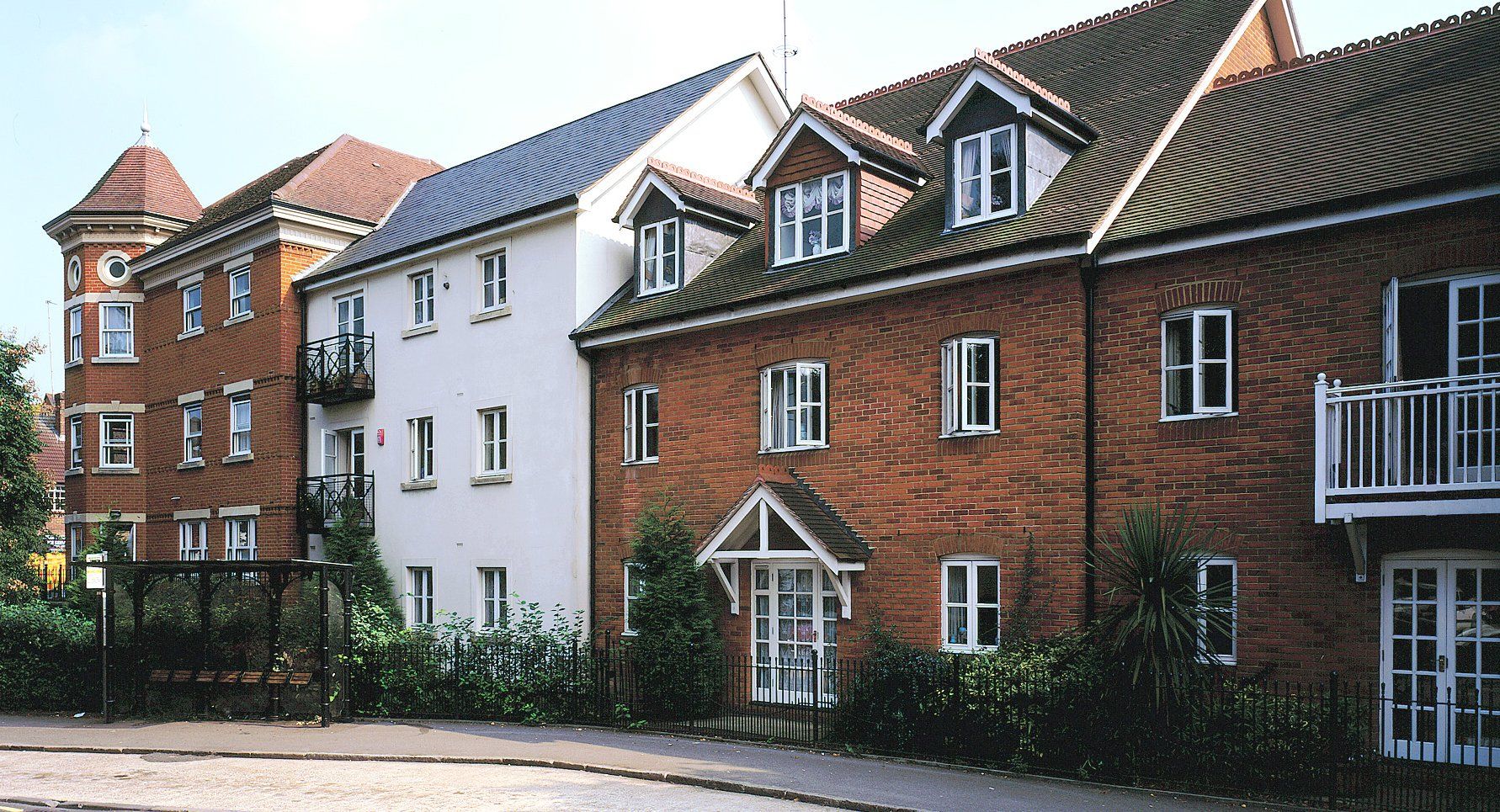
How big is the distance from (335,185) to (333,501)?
747 cm

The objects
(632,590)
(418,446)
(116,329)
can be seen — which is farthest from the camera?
(116,329)

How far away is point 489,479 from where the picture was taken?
21.5 metres

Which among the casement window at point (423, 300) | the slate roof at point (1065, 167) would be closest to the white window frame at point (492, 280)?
the casement window at point (423, 300)

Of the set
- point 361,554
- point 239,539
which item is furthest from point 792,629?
point 239,539

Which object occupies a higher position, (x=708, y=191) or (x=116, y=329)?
(x=708, y=191)

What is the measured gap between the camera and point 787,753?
14.1 metres

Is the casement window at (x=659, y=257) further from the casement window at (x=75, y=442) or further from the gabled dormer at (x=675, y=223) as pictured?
the casement window at (x=75, y=442)

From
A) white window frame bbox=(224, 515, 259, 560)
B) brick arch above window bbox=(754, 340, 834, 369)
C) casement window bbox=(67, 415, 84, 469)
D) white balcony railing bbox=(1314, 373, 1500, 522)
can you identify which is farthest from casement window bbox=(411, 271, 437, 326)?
white balcony railing bbox=(1314, 373, 1500, 522)

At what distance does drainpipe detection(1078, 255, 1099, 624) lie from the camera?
14.0 metres

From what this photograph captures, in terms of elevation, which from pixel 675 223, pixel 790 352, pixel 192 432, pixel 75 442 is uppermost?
pixel 675 223

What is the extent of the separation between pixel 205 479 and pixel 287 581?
1166 centimetres

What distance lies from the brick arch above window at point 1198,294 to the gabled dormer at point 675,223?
8166mm

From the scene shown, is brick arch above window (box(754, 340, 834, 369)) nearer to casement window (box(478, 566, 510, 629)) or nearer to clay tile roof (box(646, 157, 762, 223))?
clay tile roof (box(646, 157, 762, 223))

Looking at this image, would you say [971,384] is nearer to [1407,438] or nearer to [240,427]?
[1407,438]
